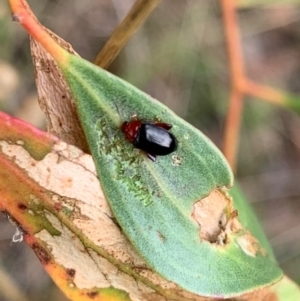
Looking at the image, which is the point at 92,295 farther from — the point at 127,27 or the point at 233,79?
the point at 233,79

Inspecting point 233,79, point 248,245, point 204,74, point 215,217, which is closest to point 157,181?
point 215,217

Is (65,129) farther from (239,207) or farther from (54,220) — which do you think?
(239,207)

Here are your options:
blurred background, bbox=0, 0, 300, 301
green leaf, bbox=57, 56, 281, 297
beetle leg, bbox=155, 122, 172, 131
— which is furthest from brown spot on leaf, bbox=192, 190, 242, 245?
blurred background, bbox=0, 0, 300, 301

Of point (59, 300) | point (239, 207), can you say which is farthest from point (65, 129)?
point (59, 300)

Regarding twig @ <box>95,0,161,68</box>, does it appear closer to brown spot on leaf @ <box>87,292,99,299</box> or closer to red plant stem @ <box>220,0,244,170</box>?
brown spot on leaf @ <box>87,292,99,299</box>

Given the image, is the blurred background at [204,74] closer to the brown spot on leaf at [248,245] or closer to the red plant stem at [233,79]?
the red plant stem at [233,79]
